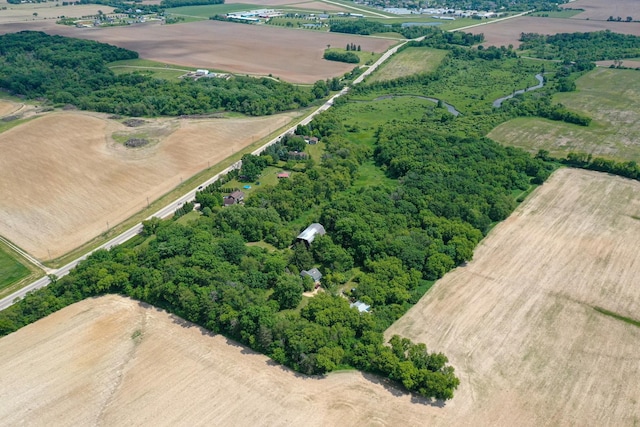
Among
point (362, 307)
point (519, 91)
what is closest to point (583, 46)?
point (519, 91)

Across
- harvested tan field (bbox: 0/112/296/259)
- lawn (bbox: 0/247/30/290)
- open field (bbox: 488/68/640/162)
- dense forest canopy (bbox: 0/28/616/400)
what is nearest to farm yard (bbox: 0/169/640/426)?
dense forest canopy (bbox: 0/28/616/400)

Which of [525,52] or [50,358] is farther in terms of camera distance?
[525,52]

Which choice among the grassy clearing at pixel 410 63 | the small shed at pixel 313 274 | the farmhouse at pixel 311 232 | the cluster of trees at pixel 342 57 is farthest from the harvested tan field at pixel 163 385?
the cluster of trees at pixel 342 57

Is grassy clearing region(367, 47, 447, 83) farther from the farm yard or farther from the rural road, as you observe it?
the farm yard

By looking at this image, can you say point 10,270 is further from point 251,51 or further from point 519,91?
point 251,51

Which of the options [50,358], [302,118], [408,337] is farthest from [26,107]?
[408,337]

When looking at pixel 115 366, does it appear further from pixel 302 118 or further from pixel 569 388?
pixel 302 118

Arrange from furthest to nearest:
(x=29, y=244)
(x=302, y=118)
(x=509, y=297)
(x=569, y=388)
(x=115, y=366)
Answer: (x=302, y=118), (x=29, y=244), (x=509, y=297), (x=115, y=366), (x=569, y=388)

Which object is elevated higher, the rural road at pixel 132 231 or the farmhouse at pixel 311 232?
the farmhouse at pixel 311 232

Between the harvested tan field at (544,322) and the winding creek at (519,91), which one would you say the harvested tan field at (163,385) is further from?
the winding creek at (519,91)
